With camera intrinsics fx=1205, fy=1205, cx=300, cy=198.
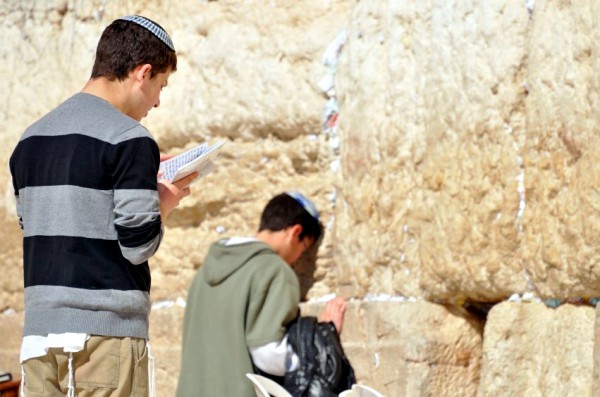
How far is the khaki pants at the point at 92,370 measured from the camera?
262 centimetres

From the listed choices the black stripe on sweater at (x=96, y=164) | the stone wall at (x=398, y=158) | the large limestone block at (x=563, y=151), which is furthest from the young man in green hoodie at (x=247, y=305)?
the black stripe on sweater at (x=96, y=164)

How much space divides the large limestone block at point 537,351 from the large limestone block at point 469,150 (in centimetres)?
→ 7

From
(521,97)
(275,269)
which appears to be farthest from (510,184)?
(275,269)

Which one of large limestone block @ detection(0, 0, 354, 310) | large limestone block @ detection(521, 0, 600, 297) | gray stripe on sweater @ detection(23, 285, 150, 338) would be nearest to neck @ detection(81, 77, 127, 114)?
gray stripe on sweater @ detection(23, 285, 150, 338)

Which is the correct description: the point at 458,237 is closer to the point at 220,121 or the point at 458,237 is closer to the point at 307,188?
the point at 307,188

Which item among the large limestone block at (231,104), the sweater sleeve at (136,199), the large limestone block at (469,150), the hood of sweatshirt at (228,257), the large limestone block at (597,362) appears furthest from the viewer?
the large limestone block at (231,104)

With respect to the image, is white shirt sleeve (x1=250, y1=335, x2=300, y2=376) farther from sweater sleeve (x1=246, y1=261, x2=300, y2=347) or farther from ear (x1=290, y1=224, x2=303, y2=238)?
ear (x1=290, y1=224, x2=303, y2=238)

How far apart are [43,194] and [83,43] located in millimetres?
2852

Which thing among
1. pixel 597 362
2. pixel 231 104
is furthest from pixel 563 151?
pixel 231 104

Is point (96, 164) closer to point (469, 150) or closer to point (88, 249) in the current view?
point (88, 249)

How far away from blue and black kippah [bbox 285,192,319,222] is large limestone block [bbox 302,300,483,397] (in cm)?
50

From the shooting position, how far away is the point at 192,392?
4504mm

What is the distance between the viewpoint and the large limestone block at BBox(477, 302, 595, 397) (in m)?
3.43

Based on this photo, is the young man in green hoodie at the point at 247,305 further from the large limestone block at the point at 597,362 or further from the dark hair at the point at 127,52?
the dark hair at the point at 127,52
